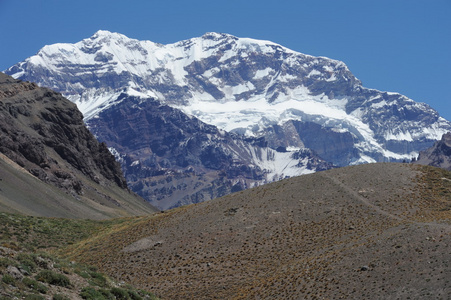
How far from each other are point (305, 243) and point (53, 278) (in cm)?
3168

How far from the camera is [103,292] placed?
3847 centimetres

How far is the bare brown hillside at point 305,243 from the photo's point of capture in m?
48.7

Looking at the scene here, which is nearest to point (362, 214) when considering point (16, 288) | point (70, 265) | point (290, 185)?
point (290, 185)

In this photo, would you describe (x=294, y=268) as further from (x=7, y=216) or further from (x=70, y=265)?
(x=7, y=216)

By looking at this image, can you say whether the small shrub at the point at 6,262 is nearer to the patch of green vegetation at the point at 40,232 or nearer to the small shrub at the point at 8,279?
the small shrub at the point at 8,279

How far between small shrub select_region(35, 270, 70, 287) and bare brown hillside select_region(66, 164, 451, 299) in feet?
57.9

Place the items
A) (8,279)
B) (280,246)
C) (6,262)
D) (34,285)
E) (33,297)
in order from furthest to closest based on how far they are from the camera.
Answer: (280,246)
(6,262)
(34,285)
(8,279)
(33,297)

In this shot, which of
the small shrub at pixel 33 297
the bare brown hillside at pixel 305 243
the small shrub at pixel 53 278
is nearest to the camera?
the small shrub at pixel 33 297

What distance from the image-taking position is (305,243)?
6212cm

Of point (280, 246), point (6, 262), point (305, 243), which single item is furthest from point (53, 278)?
point (305, 243)

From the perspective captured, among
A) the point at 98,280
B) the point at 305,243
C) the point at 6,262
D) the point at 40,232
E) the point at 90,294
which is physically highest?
the point at 40,232

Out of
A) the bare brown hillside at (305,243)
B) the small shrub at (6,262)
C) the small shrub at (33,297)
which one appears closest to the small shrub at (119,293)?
the small shrub at (6,262)

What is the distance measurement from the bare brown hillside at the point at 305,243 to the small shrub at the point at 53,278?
17.6 m

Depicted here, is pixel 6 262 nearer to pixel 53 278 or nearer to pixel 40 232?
pixel 53 278
